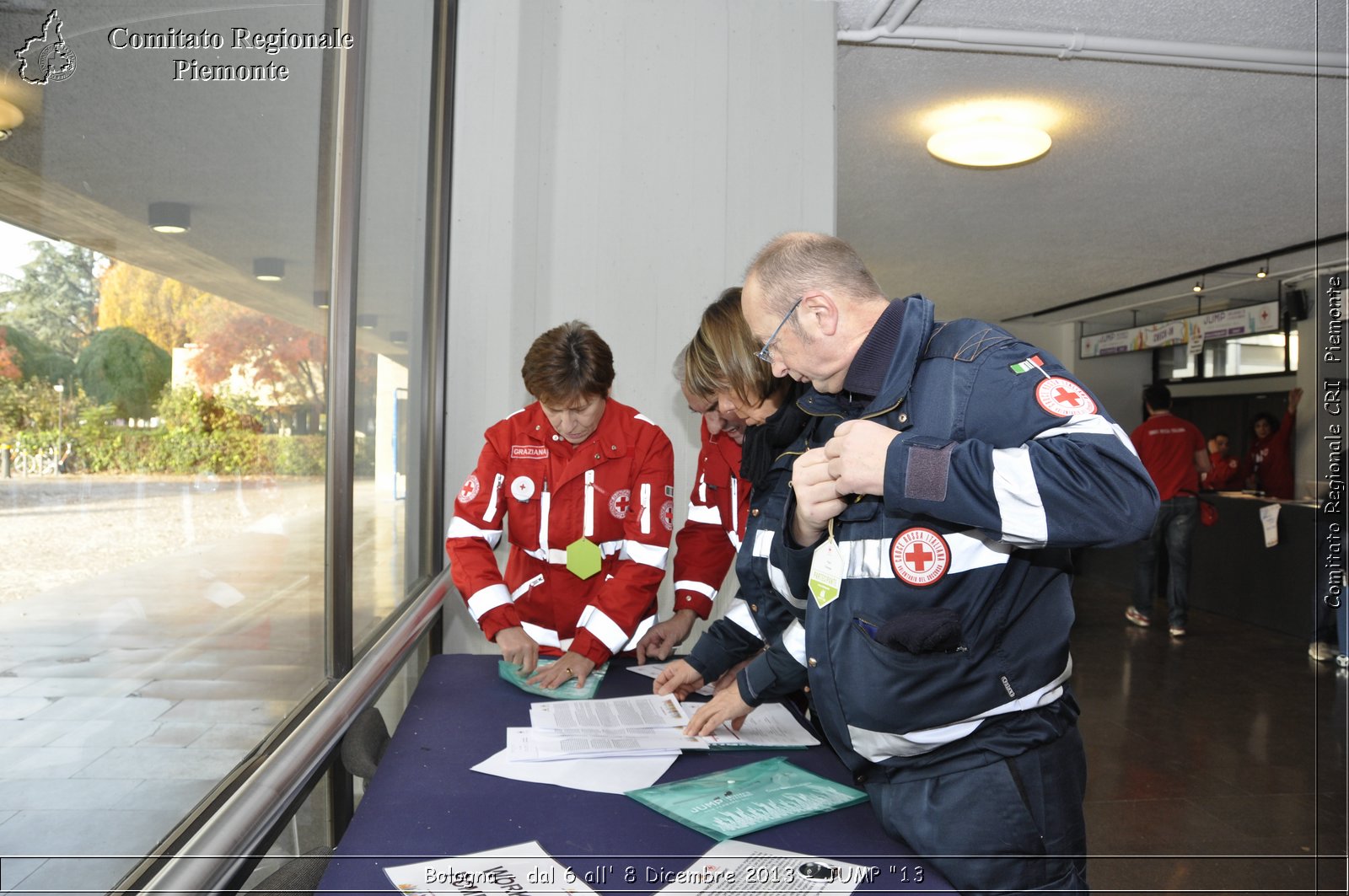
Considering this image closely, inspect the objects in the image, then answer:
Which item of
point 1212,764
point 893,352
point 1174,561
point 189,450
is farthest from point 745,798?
point 1174,561

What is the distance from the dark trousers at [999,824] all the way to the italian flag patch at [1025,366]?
525 millimetres

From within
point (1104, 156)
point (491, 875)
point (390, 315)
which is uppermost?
point (1104, 156)

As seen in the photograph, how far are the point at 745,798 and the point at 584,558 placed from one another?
3.56ft

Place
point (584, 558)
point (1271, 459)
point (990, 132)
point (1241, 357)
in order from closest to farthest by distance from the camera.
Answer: point (584, 558) < point (990, 132) < point (1271, 459) < point (1241, 357)

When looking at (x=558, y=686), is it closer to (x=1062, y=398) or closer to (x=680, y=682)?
(x=680, y=682)

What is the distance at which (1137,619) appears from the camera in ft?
22.6

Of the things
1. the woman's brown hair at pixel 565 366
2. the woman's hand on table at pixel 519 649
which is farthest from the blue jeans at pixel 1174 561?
the woman's hand on table at pixel 519 649

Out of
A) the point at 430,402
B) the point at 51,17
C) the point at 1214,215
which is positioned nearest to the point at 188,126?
the point at 51,17

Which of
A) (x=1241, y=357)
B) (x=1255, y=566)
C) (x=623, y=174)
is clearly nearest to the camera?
(x=623, y=174)

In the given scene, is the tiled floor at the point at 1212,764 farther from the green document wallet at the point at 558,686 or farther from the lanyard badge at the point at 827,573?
the lanyard badge at the point at 827,573

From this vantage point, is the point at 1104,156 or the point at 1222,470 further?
the point at 1222,470

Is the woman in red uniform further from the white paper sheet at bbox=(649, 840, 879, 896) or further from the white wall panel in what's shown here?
the white paper sheet at bbox=(649, 840, 879, 896)

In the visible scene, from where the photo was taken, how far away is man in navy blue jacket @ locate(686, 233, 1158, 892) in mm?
1092

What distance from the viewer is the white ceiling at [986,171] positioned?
1078 mm
